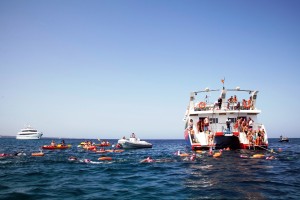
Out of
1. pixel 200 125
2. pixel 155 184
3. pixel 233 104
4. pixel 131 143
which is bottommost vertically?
pixel 155 184

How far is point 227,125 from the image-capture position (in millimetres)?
25922

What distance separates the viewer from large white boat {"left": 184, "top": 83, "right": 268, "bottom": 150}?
24516mm

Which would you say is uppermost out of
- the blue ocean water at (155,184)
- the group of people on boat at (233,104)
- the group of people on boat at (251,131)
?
the group of people on boat at (233,104)

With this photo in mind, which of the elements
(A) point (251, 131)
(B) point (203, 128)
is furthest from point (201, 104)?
(A) point (251, 131)

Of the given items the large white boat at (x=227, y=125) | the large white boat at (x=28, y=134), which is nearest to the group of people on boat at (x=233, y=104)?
the large white boat at (x=227, y=125)

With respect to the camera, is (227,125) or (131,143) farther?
(131,143)

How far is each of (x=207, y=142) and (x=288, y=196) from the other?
Result: 15692mm

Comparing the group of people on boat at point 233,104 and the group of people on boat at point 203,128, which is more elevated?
the group of people on boat at point 233,104

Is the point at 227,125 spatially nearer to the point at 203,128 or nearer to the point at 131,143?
the point at 203,128

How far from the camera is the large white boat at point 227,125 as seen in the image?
24.5 m

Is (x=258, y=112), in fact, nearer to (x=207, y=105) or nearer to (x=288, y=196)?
(x=207, y=105)

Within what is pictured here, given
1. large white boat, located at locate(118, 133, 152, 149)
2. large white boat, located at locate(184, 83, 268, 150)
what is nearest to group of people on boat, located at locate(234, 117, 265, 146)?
large white boat, located at locate(184, 83, 268, 150)

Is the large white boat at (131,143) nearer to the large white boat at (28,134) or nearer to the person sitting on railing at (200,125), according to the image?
the person sitting on railing at (200,125)

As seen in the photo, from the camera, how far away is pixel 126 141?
37688 millimetres
